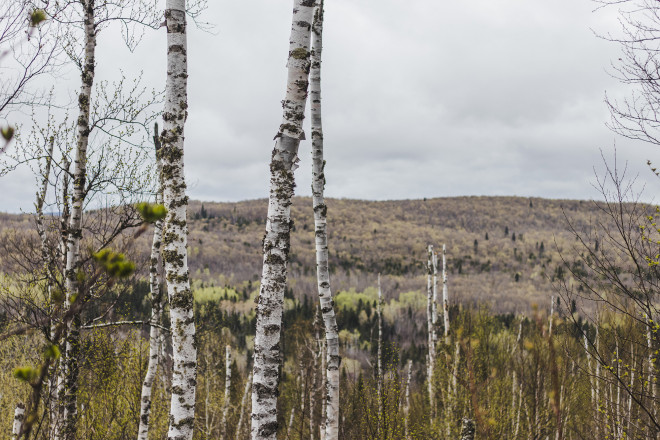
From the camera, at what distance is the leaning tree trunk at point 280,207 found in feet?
12.6

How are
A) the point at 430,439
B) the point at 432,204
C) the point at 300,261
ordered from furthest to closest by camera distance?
the point at 432,204, the point at 300,261, the point at 430,439

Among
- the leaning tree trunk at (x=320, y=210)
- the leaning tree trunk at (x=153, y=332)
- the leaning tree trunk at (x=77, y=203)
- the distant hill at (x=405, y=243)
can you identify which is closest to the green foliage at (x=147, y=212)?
the leaning tree trunk at (x=320, y=210)

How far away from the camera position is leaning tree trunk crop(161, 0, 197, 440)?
4477mm

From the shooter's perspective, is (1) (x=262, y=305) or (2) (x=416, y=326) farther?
(2) (x=416, y=326)

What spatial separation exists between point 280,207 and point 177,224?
4.45ft

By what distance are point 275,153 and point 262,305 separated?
149 cm

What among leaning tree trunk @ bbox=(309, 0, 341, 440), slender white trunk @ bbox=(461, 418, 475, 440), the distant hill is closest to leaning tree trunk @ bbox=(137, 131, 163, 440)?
leaning tree trunk @ bbox=(309, 0, 341, 440)

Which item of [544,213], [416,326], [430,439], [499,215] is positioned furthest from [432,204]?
[430,439]

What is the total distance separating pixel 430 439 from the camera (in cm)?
1387

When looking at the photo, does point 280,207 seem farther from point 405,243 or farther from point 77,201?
point 405,243

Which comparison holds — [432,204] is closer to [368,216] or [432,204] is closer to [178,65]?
[368,216]

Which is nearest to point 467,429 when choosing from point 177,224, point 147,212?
point 147,212

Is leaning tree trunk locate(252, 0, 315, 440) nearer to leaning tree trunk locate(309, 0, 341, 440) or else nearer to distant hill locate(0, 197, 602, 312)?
leaning tree trunk locate(309, 0, 341, 440)

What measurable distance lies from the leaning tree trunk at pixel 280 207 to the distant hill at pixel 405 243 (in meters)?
78.2
